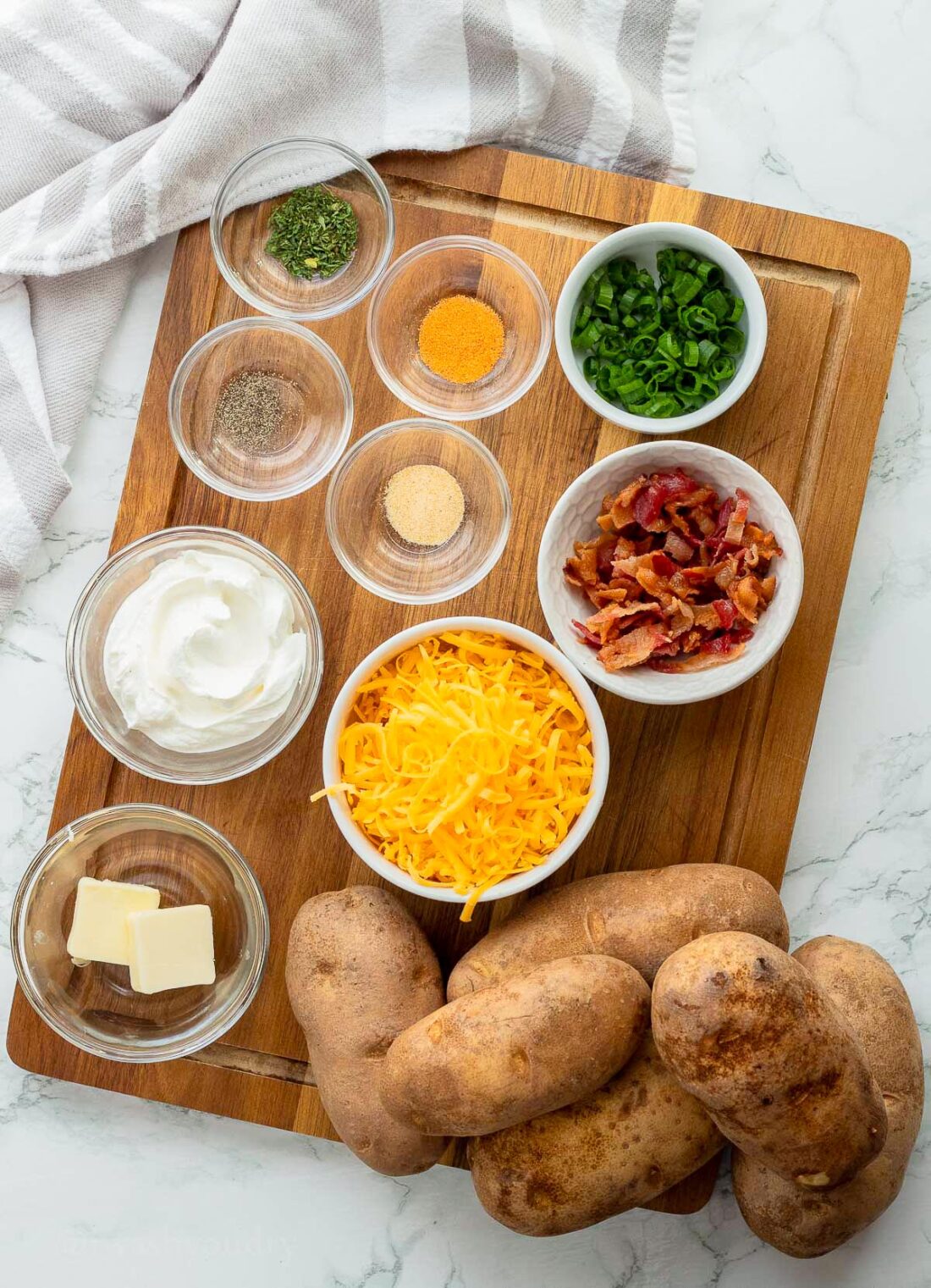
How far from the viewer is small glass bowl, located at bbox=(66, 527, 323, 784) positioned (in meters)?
2.26

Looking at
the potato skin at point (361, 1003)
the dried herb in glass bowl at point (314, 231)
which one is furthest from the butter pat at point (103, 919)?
the dried herb in glass bowl at point (314, 231)

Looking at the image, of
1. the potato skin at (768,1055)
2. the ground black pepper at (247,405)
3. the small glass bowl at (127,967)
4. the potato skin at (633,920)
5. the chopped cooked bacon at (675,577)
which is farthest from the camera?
the ground black pepper at (247,405)

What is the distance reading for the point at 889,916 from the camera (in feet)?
8.28

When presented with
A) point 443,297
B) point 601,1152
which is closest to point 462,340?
point 443,297

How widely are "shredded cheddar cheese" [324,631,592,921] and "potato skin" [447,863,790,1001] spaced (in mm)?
122

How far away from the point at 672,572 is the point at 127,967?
1.46 metres

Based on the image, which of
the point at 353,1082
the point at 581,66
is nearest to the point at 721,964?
the point at 353,1082

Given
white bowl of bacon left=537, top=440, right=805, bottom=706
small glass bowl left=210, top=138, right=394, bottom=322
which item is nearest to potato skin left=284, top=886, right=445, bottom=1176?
white bowl of bacon left=537, top=440, right=805, bottom=706

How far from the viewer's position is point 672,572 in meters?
2.20

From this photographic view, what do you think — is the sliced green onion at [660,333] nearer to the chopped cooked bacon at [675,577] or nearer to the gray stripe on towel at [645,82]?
the chopped cooked bacon at [675,577]

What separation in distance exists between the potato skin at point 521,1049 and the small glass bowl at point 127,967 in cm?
50

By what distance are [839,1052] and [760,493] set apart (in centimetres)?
104

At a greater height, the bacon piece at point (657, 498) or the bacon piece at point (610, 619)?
the bacon piece at point (657, 498)

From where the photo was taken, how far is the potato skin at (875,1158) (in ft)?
6.87
